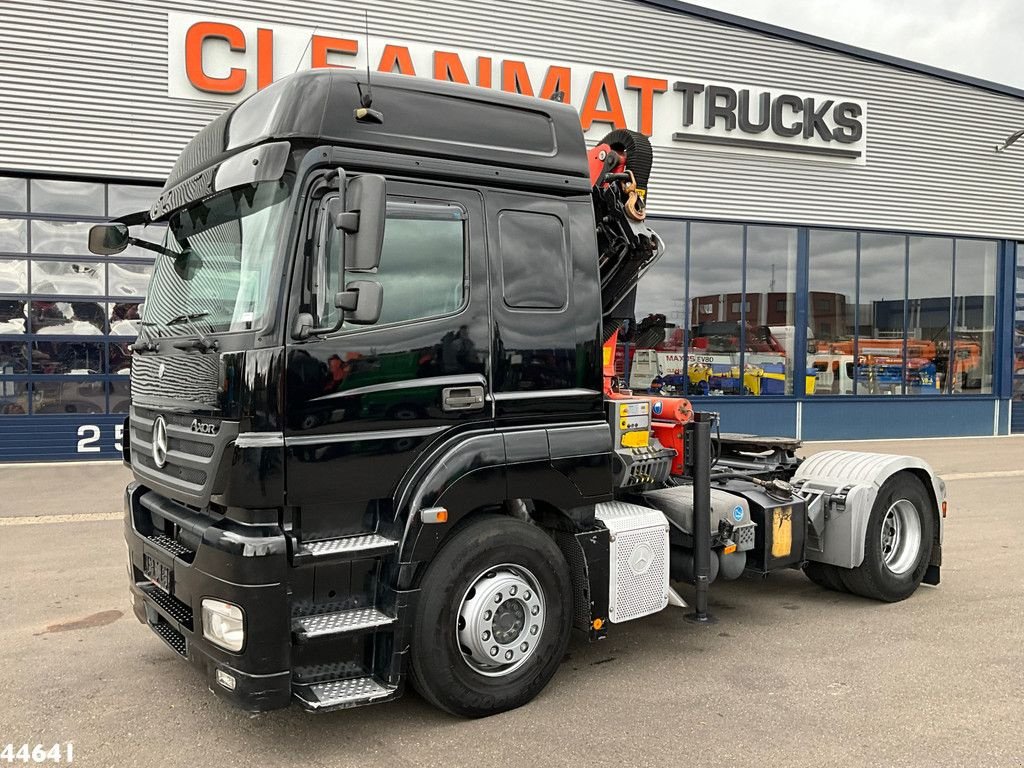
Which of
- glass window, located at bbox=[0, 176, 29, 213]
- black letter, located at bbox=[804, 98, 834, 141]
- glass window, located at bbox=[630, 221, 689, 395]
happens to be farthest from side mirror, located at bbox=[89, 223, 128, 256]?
black letter, located at bbox=[804, 98, 834, 141]

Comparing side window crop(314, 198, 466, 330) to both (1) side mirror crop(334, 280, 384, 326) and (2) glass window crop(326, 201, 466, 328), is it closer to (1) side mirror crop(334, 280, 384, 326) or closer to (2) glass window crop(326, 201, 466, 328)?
(2) glass window crop(326, 201, 466, 328)

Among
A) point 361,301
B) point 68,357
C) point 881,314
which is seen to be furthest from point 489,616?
point 881,314

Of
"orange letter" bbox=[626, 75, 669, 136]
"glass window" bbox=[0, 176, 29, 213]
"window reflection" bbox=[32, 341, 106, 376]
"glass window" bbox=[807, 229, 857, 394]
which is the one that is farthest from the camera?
"glass window" bbox=[807, 229, 857, 394]

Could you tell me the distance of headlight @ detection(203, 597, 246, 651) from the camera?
11.4 feet

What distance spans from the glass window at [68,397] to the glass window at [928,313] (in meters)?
16.0

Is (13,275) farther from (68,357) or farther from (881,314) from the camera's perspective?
(881,314)

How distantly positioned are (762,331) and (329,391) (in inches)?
575

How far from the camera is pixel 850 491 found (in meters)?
5.88

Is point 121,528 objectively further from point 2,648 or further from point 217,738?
point 217,738

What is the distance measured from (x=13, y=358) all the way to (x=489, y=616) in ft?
39.8

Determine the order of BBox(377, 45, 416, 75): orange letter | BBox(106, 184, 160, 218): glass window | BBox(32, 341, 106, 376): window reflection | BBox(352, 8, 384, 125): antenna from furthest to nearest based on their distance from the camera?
BBox(377, 45, 416, 75): orange letter
BBox(106, 184, 160, 218): glass window
BBox(32, 341, 106, 376): window reflection
BBox(352, 8, 384, 125): antenna

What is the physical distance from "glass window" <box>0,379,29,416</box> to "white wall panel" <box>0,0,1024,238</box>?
3306 mm

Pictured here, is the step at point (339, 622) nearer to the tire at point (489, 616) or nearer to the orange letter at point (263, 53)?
the tire at point (489, 616)

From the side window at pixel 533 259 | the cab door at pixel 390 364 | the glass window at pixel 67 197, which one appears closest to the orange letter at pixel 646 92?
the glass window at pixel 67 197
